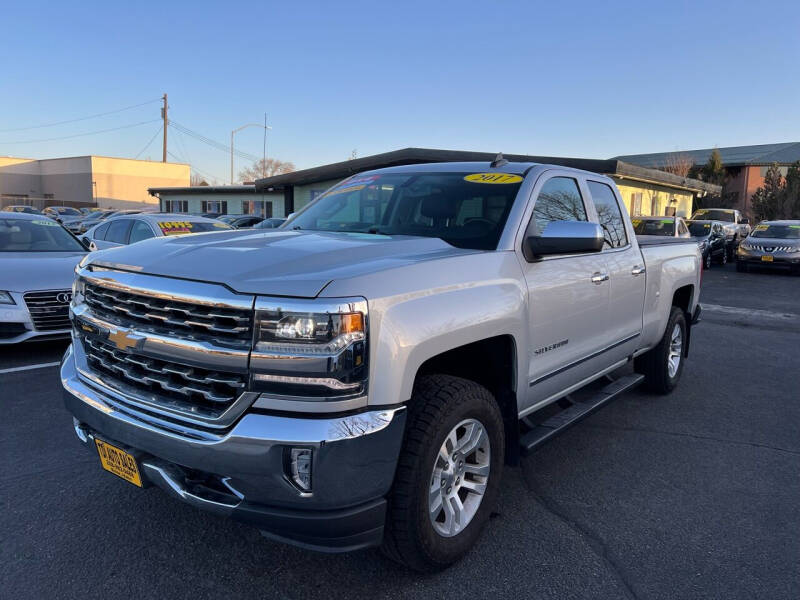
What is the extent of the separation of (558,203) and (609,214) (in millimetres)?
885

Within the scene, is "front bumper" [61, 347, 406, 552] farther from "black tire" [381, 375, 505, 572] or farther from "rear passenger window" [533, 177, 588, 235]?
"rear passenger window" [533, 177, 588, 235]

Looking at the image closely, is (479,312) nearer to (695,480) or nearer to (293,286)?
(293,286)

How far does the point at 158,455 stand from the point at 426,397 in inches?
45.5

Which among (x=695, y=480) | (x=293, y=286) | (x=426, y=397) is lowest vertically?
(x=695, y=480)

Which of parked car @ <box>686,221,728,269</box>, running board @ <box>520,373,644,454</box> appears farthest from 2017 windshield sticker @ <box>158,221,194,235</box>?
parked car @ <box>686,221,728,269</box>

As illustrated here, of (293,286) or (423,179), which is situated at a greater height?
(423,179)

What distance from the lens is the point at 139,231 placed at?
9.64m

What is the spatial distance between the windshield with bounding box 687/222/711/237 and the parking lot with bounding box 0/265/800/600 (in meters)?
17.0

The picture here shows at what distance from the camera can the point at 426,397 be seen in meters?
2.62

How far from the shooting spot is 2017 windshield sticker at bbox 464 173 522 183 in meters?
3.66

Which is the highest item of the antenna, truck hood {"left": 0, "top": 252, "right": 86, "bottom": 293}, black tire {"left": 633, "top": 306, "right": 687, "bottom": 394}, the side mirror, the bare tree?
the bare tree

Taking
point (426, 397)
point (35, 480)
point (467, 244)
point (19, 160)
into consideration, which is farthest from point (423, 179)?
point (19, 160)

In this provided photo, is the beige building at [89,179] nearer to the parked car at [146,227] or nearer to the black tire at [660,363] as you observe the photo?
the parked car at [146,227]

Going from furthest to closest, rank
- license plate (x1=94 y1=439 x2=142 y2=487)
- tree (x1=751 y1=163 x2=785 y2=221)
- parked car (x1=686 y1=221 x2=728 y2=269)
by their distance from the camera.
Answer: tree (x1=751 y1=163 x2=785 y2=221) → parked car (x1=686 y1=221 x2=728 y2=269) → license plate (x1=94 y1=439 x2=142 y2=487)
